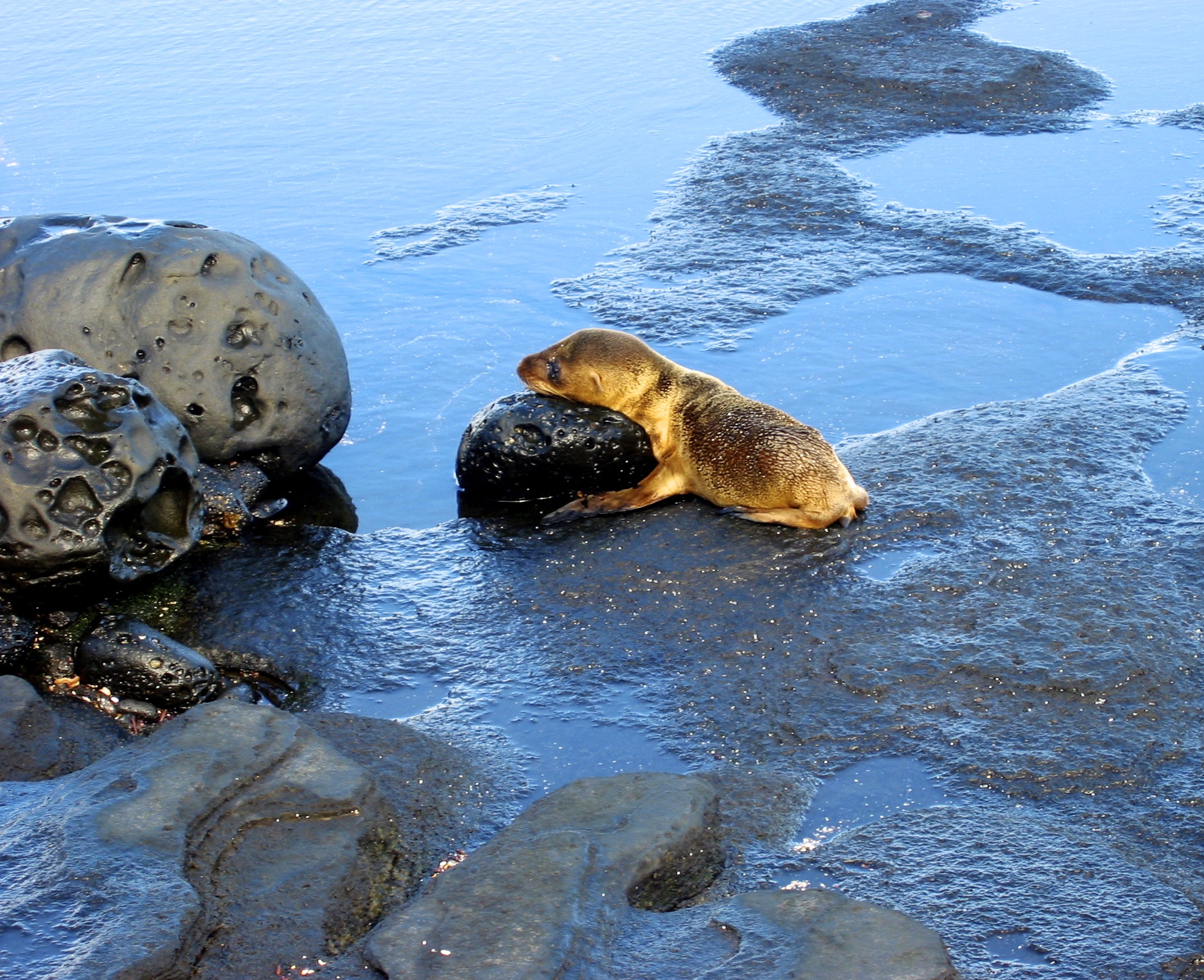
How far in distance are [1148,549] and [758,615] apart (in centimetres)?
184

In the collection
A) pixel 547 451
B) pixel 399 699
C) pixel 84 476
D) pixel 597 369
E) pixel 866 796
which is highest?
pixel 84 476

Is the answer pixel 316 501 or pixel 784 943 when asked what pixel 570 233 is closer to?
pixel 316 501

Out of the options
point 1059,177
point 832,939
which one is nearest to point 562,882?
point 832,939

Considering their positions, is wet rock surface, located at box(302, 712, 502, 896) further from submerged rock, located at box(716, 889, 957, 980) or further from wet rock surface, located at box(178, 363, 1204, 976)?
submerged rock, located at box(716, 889, 957, 980)

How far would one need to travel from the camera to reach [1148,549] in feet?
19.3

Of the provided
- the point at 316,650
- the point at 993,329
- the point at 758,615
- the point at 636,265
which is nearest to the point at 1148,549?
the point at 758,615

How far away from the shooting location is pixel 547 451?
271 inches

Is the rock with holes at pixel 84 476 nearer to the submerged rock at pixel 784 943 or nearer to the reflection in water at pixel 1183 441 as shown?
the submerged rock at pixel 784 943

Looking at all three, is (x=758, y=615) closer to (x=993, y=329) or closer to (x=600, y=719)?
(x=600, y=719)

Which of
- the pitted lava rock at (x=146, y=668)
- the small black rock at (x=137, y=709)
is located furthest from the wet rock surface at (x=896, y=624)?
the small black rock at (x=137, y=709)

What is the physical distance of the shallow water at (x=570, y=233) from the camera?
5219 mm

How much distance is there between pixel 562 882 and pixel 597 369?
12.4 feet

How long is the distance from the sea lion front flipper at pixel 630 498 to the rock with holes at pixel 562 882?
2489 mm

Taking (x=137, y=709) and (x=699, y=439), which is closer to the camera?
(x=137, y=709)
